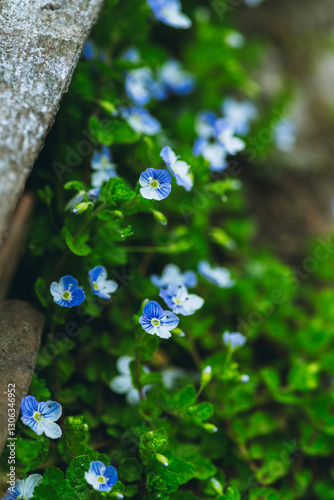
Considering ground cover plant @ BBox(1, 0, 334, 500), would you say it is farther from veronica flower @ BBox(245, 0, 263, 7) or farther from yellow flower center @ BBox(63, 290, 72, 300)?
veronica flower @ BBox(245, 0, 263, 7)

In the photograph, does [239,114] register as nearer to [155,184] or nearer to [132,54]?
[132,54]

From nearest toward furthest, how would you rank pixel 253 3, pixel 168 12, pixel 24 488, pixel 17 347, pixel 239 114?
pixel 24 488 → pixel 17 347 → pixel 168 12 → pixel 239 114 → pixel 253 3

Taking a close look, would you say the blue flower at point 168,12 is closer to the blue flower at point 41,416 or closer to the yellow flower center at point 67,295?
the yellow flower center at point 67,295

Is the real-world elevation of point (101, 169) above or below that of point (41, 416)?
above

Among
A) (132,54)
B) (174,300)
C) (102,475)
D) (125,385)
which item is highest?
(132,54)

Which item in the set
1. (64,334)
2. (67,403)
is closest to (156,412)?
(67,403)

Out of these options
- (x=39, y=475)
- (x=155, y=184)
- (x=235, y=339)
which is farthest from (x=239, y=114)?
(x=39, y=475)

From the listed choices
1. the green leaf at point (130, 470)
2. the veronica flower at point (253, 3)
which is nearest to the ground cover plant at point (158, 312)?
the green leaf at point (130, 470)

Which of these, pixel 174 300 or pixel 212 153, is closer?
pixel 174 300
